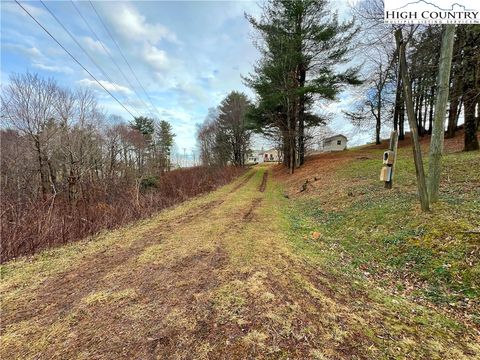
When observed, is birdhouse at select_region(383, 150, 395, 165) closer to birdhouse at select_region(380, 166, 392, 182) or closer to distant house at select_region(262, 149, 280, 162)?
birdhouse at select_region(380, 166, 392, 182)

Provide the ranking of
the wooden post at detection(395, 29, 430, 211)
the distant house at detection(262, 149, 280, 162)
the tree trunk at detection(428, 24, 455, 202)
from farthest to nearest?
the distant house at detection(262, 149, 280, 162)
the wooden post at detection(395, 29, 430, 211)
the tree trunk at detection(428, 24, 455, 202)

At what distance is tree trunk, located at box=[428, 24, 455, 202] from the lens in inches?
185

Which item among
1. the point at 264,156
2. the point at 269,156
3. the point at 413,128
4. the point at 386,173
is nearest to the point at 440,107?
the point at 413,128

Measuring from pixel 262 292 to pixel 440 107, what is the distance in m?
4.88

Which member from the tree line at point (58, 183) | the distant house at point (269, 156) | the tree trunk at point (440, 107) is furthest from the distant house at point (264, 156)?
the tree trunk at point (440, 107)

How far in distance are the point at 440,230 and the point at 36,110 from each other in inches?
714

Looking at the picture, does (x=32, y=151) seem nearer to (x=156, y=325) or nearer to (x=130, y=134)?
(x=156, y=325)

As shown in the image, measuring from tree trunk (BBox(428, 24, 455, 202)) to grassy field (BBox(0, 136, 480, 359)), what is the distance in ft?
1.92

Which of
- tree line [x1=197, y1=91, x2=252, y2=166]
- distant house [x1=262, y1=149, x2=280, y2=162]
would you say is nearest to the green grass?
tree line [x1=197, y1=91, x2=252, y2=166]

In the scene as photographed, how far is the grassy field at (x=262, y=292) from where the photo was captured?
2264mm

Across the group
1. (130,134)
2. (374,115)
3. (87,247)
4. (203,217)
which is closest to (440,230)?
(203,217)

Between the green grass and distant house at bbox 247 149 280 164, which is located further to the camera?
distant house at bbox 247 149 280 164

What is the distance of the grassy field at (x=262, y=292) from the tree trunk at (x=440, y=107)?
0.59 m

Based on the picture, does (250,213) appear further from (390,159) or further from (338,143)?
(338,143)
